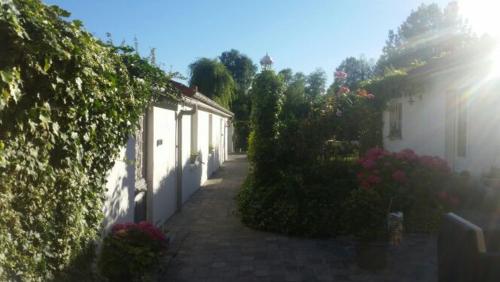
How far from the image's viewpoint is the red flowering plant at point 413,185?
7.80m

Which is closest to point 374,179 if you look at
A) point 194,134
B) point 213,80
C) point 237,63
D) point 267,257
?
point 267,257

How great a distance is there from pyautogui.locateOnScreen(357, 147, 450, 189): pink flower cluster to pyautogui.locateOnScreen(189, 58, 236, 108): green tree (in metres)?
22.6

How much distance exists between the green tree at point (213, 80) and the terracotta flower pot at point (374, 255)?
25.5 meters

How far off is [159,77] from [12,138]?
372cm

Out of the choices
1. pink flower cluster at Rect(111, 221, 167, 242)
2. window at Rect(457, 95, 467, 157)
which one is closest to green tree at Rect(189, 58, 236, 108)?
window at Rect(457, 95, 467, 157)

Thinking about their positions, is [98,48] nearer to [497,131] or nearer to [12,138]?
[12,138]

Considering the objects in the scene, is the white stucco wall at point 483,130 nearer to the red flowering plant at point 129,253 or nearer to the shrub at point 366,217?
the shrub at point 366,217

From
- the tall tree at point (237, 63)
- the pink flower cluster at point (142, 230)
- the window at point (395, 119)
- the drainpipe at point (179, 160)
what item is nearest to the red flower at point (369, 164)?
the window at point (395, 119)

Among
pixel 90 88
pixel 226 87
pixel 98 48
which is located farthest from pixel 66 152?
pixel 226 87

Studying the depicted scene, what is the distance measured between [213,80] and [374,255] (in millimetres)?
26700

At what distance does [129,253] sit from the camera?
15.4 feet

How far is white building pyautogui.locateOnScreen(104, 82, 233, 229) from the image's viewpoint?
5664 mm

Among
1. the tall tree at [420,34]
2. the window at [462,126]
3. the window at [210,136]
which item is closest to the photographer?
the window at [462,126]

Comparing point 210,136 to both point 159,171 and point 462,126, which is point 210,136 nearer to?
point 159,171
